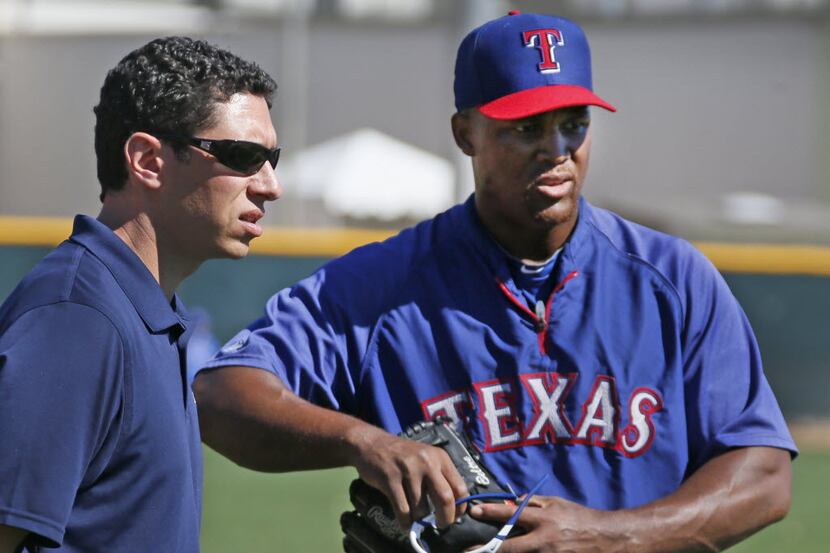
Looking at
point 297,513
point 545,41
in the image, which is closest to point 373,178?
point 297,513

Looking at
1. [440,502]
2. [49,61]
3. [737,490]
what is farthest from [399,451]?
[49,61]

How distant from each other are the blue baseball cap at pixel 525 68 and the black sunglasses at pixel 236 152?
2.05ft

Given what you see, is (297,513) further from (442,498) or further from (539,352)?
(442,498)

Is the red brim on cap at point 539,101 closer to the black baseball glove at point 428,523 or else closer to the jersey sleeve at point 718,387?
the jersey sleeve at point 718,387

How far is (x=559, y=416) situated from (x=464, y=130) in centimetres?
75

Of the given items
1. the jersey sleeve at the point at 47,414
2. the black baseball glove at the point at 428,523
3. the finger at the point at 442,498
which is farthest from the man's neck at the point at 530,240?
the jersey sleeve at the point at 47,414

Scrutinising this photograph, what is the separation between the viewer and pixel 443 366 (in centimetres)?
302

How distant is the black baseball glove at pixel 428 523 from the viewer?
267 cm

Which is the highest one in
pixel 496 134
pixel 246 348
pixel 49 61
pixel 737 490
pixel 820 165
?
pixel 496 134

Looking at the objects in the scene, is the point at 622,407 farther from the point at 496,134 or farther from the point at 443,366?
the point at 496,134

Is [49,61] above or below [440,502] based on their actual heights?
below

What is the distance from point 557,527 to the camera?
2705 mm

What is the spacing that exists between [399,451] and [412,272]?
0.60 meters

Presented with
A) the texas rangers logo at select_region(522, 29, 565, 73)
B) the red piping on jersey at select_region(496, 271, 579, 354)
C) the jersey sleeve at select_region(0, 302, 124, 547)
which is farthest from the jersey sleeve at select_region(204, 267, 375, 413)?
the jersey sleeve at select_region(0, 302, 124, 547)
